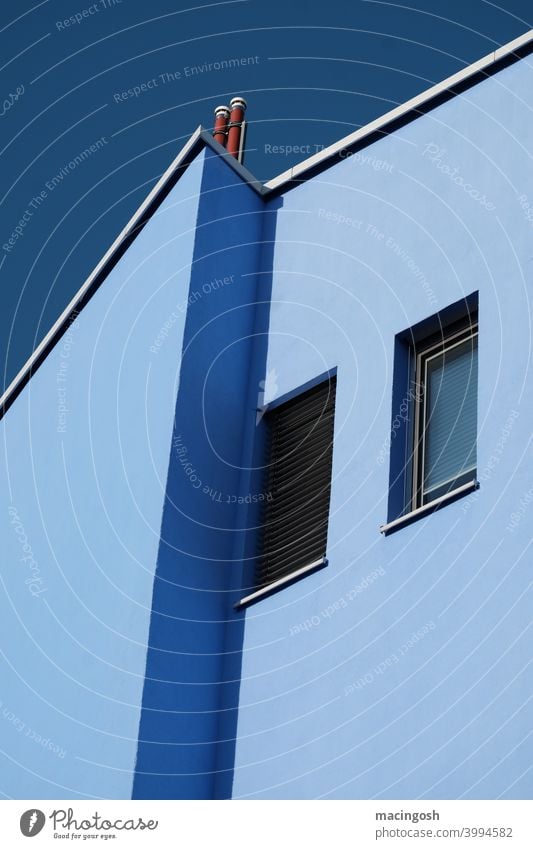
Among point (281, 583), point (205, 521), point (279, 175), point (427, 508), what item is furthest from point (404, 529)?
point (279, 175)

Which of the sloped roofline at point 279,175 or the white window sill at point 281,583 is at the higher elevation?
the sloped roofline at point 279,175

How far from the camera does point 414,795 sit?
8.55m

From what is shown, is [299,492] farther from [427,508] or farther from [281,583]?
[427,508]

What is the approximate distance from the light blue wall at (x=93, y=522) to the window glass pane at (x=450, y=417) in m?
1.94

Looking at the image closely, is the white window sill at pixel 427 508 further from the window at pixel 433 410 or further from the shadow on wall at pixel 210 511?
the shadow on wall at pixel 210 511

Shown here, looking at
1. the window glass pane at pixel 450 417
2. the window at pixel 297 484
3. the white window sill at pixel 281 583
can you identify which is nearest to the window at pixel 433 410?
Result: the window glass pane at pixel 450 417

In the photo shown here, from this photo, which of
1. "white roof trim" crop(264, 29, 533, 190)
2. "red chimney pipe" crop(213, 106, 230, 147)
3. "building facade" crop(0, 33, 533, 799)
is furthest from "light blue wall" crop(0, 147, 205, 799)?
"red chimney pipe" crop(213, 106, 230, 147)

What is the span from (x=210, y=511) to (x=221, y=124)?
505cm

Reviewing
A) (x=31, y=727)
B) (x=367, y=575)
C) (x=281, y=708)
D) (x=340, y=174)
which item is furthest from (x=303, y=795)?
(x=340, y=174)

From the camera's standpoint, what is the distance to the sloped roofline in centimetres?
1143

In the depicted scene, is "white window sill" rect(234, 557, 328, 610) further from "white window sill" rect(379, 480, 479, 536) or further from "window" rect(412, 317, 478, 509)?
"window" rect(412, 317, 478, 509)

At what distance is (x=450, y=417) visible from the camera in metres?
10.6

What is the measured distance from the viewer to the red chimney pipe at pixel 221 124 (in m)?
14.4

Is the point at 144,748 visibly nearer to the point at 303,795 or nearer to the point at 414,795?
the point at 303,795
